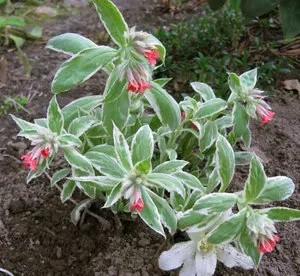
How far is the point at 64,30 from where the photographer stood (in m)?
2.74

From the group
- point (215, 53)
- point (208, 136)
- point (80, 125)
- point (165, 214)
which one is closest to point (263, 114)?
point (208, 136)

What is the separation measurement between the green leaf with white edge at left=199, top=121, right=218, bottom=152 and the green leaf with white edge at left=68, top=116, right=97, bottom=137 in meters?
0.35

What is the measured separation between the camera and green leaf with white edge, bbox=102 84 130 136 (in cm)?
134

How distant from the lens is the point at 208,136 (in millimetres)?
1540

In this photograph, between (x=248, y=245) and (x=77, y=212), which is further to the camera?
(x=77, y=212)

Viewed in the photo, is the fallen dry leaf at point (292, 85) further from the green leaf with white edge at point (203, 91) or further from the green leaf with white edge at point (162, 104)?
the green leaf with white edge at point (162, 104)

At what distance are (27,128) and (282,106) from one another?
132 centimetres

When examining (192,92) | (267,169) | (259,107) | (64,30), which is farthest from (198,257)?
(64,30)

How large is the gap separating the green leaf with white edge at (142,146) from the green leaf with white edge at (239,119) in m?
0.30

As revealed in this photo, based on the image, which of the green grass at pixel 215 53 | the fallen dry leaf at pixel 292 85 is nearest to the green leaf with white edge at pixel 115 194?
the green grass at pixel 215 53

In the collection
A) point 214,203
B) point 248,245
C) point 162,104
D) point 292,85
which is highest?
point 162,104

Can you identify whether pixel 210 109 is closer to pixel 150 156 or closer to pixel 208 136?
pixel 208 136

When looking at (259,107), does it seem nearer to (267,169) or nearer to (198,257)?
(198,257)

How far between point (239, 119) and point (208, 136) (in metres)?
0.11
